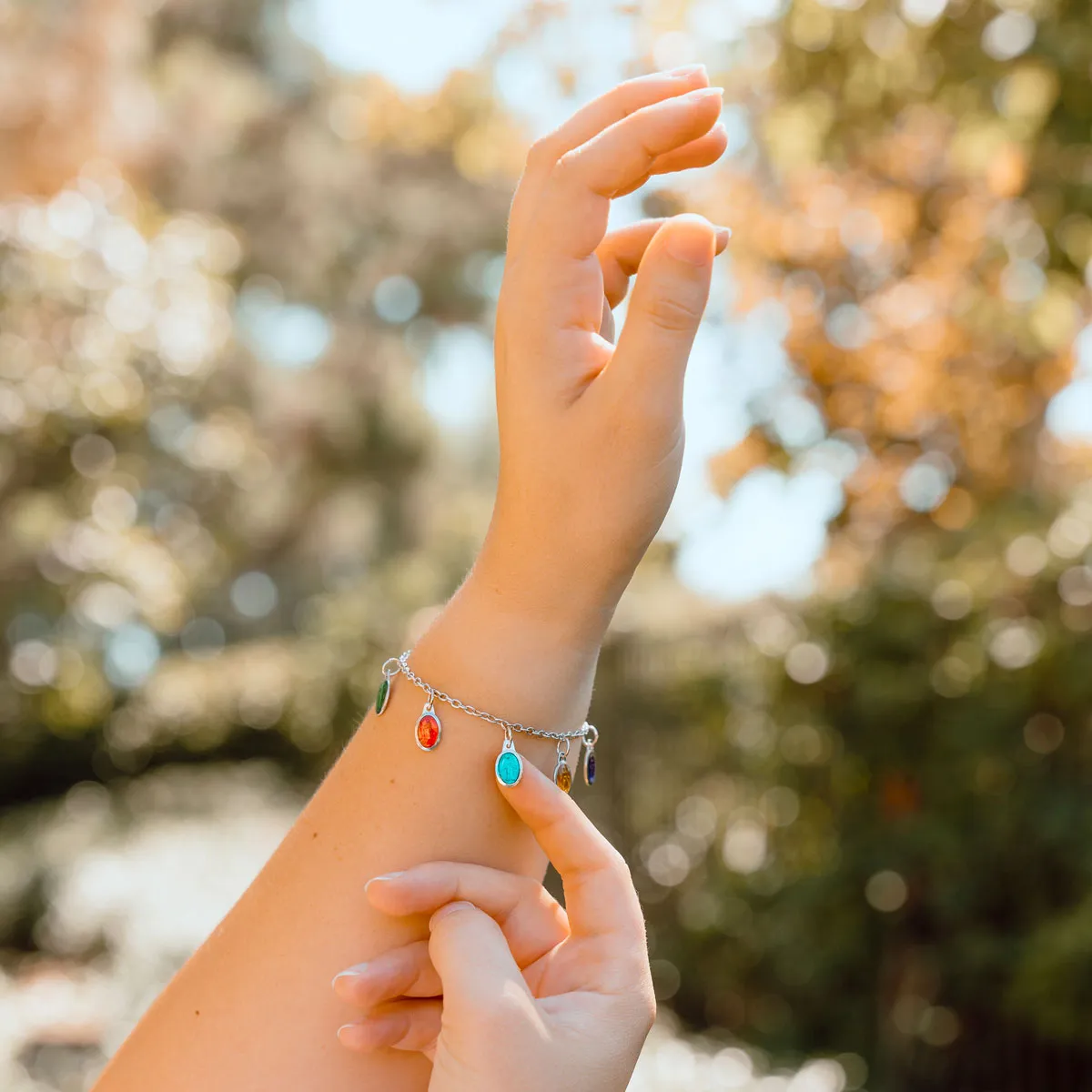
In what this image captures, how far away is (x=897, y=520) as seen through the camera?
276 inches

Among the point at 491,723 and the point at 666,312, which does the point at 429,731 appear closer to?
the point at 491,723

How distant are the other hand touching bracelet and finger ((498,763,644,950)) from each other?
14mm

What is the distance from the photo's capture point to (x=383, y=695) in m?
1.05

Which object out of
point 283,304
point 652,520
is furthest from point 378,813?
point 283,304

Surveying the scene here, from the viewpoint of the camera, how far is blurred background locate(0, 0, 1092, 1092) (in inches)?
175

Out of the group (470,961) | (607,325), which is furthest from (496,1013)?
(607,325)

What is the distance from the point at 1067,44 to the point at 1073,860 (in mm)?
3396

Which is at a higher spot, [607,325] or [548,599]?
[607,325]

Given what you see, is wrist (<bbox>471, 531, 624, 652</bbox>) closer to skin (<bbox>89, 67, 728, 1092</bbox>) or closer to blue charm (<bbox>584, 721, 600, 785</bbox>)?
skin (<bbox>89, 67, 728, 1092</bbox>)

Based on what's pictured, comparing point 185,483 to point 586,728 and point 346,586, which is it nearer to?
point 346,586

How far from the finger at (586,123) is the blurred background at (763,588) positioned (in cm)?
277

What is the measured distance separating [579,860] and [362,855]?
19cm

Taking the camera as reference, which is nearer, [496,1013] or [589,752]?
[496,1013]

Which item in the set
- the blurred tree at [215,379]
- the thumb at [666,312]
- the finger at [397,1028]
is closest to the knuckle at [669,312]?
the thumb at [666,312]
